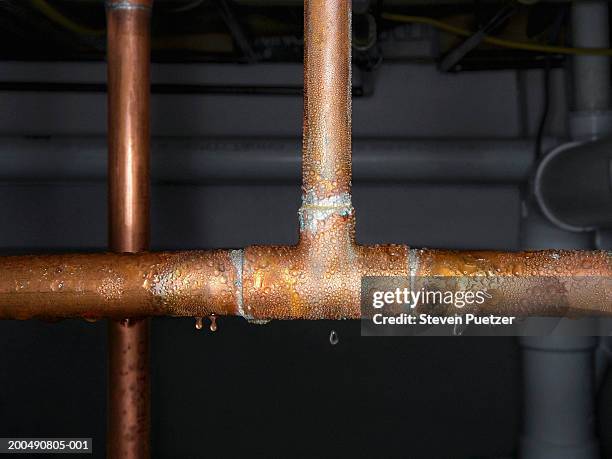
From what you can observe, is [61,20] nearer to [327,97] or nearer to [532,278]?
[327,97]

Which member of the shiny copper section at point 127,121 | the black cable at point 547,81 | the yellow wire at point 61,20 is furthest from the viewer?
the black cable at point 547,81

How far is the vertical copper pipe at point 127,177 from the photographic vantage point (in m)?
0.70

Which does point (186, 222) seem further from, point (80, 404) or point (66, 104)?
point (80, 404)

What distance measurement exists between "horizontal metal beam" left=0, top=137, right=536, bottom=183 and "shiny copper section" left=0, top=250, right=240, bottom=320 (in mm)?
882

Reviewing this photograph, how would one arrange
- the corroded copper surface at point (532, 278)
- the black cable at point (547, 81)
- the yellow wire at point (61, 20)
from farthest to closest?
1. the black cable at point (547, 81)
2. the yellow wire at point (61, 20)
3. the corroded copper surface at point (532, 278)

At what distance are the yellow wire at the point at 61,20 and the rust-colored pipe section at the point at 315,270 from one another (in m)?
0.80

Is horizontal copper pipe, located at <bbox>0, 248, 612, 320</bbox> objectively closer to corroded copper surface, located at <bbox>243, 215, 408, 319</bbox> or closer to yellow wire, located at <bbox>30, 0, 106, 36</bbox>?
corroded copper surface, located at <bbox>243, 215, 408, 319</bbox>

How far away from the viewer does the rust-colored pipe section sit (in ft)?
1.79

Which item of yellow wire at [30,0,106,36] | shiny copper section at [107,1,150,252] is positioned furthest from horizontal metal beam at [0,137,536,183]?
shiny copper section at [107,1,150,252]

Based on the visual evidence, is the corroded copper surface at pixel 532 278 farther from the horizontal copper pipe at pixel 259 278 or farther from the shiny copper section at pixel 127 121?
the shiny copper section at pixel 127 121

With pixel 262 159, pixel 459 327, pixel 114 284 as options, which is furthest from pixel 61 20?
pixel 459 327
